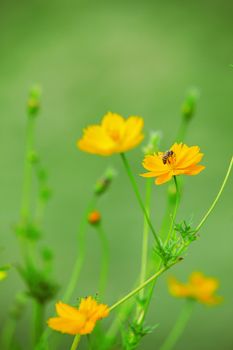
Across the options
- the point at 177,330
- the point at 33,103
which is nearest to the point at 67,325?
the point at 33,103

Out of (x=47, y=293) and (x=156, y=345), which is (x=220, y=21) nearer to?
(x=156, y=345)

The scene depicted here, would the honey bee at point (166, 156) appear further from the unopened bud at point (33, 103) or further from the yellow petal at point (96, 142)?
the unopened bud at point (33, 103)

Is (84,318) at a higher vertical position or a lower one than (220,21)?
lower

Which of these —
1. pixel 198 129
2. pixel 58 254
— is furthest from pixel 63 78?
pixel 58 254

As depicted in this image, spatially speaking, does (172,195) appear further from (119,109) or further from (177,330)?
(119,109)

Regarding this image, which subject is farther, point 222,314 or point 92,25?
point 92,25
